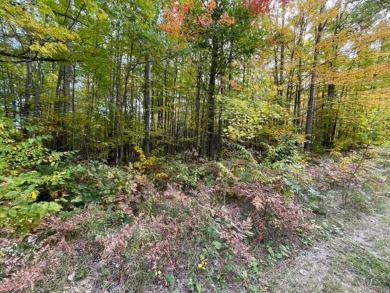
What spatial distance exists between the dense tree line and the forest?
0.05 metres

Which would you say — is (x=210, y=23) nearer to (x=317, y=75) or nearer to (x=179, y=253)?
(x=317, y=75)

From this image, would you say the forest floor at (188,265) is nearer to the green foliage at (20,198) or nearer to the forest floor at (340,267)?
the forest floor at (340,267)

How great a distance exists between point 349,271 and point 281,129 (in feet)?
16.3

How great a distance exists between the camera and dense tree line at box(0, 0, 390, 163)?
13.0 ft

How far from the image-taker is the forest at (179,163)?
1.98 metres

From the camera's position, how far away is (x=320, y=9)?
6266 millimetres

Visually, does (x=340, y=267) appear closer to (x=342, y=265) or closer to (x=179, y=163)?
(x=342, y=265)

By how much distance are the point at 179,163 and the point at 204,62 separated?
3.61 meters

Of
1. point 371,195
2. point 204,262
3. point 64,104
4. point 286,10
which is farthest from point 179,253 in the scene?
point 286,10

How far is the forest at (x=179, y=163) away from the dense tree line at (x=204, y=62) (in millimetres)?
48

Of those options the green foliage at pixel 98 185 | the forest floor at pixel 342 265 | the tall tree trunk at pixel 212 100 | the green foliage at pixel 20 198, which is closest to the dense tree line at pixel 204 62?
the tall tree trunk at pixel 212 100

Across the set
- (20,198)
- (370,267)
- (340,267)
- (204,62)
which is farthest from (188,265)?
(204,62)

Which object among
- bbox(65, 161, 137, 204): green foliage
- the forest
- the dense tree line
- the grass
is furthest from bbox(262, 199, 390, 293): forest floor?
bbox(65, 161, 137, 204): green foliage

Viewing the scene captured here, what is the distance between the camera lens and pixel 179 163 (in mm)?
4848
